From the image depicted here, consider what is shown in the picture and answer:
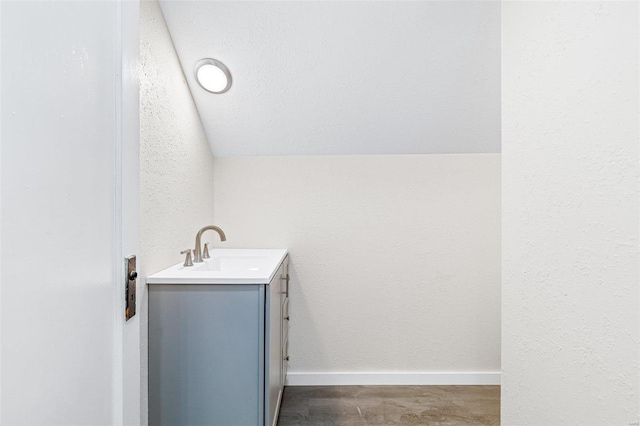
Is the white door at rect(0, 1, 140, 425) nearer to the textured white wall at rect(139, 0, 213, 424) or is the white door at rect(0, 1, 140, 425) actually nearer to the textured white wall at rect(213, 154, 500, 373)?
the textured white wall at rect(139, 0, 213, 424)

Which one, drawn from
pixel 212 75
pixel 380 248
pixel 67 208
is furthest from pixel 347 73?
pixel 67 208

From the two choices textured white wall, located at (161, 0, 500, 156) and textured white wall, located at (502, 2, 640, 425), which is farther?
textured white wall, located at (161, 0, 500, 156)

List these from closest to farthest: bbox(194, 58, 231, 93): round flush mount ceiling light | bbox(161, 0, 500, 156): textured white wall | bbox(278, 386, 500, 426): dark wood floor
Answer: bbox(161, 0, 500, 156): textured white wall → bbox(194, 58, 231, 93): round flush mount ceiling light → bbox(278, 386, 500, 426): dark wood floor

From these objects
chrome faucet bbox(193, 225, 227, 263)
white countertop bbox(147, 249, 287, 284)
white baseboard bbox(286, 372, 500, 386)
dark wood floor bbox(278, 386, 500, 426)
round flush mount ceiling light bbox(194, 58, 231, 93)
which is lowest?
dark wood floor bbox(278, 386, 500, 426)

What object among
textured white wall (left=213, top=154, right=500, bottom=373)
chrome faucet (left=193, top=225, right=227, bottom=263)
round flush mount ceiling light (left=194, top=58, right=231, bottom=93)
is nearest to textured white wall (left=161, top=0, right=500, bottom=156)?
round flush mount ceiling light (left=194, top=58, right=231, bottom=93)

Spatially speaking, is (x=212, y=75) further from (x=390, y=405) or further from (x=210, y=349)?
(x=390, y=405)

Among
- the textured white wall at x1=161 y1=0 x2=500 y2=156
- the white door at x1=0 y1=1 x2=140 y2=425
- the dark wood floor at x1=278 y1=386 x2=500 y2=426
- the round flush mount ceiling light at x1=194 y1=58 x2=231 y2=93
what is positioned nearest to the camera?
the white door at x1=0 y1=1 x2=140 y2=425

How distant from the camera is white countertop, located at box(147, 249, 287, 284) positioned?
1.51m

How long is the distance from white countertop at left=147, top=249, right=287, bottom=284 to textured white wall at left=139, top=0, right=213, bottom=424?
0.08 metres

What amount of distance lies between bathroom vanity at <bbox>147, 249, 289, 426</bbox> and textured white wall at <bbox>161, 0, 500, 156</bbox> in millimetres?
1102

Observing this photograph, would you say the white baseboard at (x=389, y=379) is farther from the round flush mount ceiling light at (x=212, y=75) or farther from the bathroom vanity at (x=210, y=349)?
the round flush mount ceiling light at (x=212, y=75)

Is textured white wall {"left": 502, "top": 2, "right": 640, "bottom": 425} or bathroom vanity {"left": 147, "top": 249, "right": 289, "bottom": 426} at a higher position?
textured white wall {"left": 502, "top": 2, "right": 640, "bottom": 425}

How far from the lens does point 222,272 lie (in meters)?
1.63

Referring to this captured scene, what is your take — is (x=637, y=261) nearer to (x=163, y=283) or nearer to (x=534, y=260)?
(x=534, y=260)
